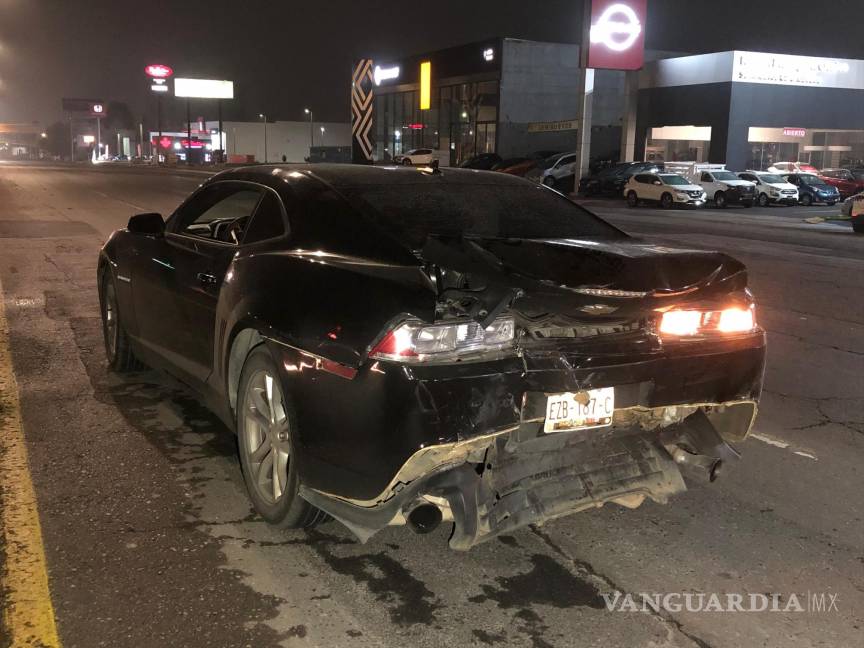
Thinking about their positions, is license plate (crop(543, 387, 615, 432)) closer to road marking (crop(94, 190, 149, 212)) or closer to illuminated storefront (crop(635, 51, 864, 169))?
road marking (crop(94, 190, 149, 212))

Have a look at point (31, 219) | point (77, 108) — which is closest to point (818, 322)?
point (31, 219)

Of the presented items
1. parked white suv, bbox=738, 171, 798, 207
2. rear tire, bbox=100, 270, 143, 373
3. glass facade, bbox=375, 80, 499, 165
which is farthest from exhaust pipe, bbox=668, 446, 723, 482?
glass facade, bbox=375, 80, 499, 165

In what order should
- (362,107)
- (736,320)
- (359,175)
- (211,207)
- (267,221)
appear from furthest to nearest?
(362,107) < (211,207) < (359,175) < (267,221) < (736,320)

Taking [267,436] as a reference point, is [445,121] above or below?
above

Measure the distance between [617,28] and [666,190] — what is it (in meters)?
10.8

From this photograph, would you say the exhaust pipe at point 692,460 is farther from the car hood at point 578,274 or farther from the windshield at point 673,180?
the windshield at point 673,180

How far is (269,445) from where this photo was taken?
3.75 metres

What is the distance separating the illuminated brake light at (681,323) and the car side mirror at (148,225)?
10.6 ft

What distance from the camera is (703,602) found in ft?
10.3

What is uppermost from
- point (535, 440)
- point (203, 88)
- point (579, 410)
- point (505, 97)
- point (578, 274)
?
point (203, 88)

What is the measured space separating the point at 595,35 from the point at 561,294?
1460 inches

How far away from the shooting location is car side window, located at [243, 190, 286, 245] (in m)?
4.02
